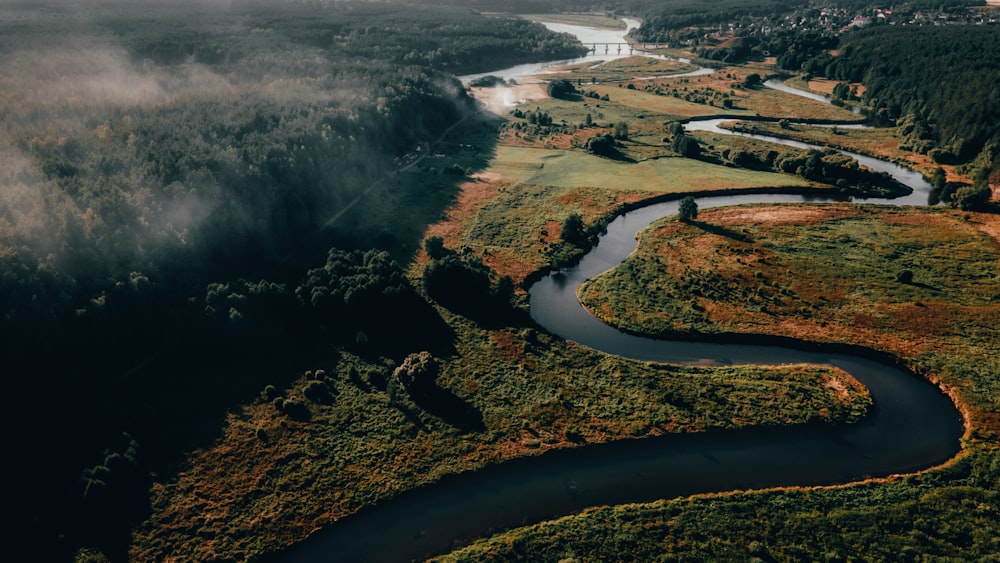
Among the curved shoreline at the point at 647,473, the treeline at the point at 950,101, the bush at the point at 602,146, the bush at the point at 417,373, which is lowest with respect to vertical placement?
the curved shoreline at the point at 647,473

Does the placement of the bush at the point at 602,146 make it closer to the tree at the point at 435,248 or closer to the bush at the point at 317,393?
the tree at the point at 435,248

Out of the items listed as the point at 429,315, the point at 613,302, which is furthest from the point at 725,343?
the point at 429,315

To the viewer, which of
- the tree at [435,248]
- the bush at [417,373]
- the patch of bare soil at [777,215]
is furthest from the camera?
the patch of bare soil at [777,215]

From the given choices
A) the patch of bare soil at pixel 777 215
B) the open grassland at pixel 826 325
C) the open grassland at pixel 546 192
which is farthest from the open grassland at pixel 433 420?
the patch of bare soil at pixel 777 215

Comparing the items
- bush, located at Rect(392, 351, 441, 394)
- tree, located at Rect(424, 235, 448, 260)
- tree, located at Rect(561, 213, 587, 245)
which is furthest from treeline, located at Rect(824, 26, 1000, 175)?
bush, located at Rect(392, 351, 441, 394)

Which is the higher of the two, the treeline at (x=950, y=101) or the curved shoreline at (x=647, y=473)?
the treeline at (x=950, y=101)

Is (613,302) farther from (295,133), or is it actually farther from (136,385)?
(295,133)

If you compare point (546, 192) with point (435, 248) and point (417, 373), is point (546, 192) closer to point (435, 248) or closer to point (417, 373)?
point (435, 248)
